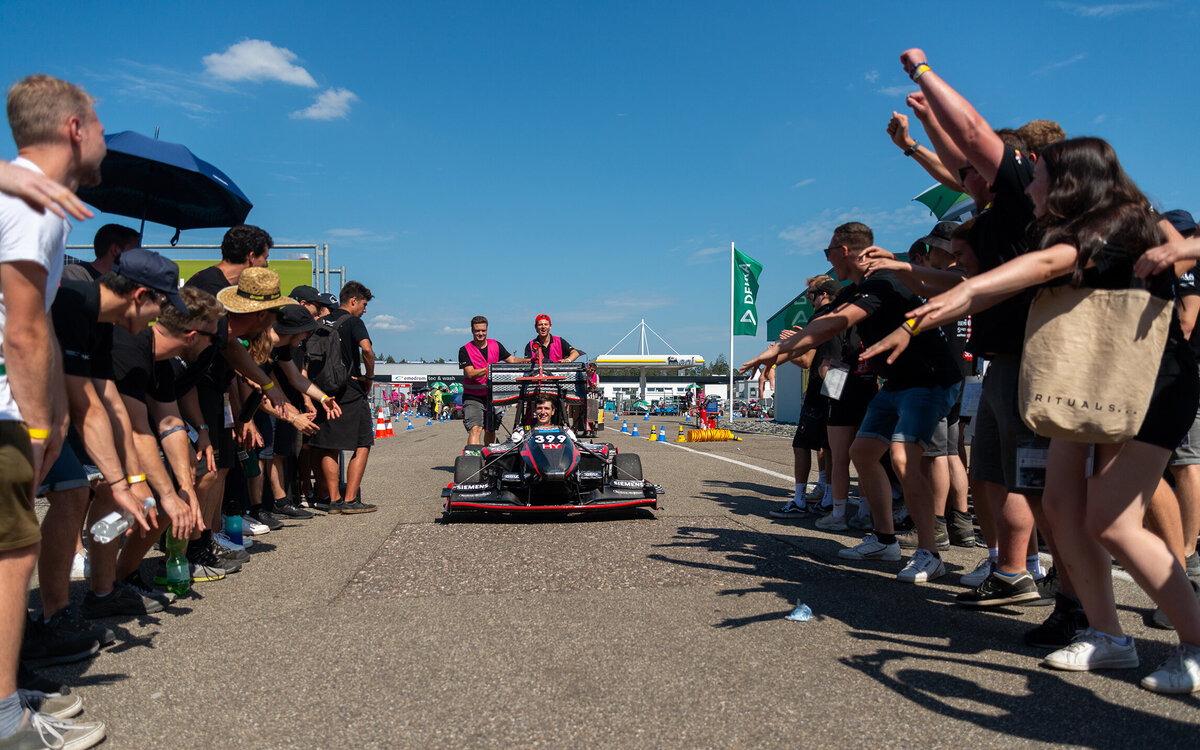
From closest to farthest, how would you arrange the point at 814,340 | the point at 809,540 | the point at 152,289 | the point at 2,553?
1. the point at 2,553
2. the point at 152,289
3. the point at 814,340
4. the point at 809,540

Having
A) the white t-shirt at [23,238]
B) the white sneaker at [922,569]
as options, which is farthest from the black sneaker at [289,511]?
the white sneaker at [922,569]

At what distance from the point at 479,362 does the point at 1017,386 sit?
23.5 ft

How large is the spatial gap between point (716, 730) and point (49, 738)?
2.06 meters

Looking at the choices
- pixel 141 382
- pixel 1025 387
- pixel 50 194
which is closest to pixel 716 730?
pixel 1025 387

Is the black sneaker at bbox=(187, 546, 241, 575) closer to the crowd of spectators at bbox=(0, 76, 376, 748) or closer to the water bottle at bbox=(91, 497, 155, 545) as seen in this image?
the crowd of spectators at bbox=(0, 76, 376, 748)

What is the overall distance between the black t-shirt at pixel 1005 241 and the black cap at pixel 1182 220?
118 cm

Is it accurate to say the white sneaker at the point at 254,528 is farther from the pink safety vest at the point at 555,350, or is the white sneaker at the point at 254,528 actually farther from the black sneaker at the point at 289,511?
the pink safety vest at the point at 555,350

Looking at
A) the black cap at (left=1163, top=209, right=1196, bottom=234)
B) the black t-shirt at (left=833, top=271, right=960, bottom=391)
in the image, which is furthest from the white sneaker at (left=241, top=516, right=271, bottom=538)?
the black cap at (left=1163, top=209, right=1196, bottom=234)

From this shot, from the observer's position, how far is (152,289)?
3355 mm

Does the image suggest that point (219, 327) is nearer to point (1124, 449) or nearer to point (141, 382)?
point (141, 382)

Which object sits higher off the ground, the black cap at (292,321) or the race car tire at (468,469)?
the black cap at (292,321)

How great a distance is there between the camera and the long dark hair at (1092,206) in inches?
104

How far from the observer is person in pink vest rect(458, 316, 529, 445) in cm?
923

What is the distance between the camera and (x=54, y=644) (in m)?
3.17
